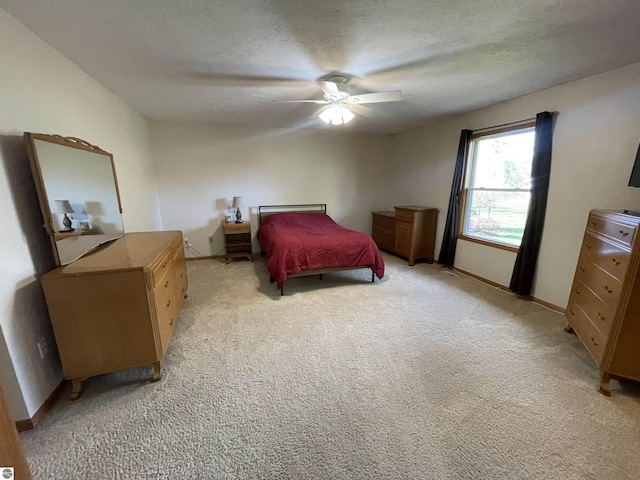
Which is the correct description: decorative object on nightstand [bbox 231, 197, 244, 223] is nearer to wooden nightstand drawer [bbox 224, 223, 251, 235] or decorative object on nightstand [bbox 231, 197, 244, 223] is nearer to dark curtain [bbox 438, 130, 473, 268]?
wooden nightstand drawer [bbox 224, 223, 251, 235]

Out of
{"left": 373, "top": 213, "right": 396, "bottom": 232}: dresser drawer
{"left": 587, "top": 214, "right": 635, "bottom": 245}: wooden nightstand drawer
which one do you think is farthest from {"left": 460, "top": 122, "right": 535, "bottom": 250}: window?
{"left": 373, "top": 213, "right": 396, "bottom": 232}: dresser drawer

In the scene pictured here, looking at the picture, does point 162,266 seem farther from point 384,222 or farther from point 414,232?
point 384,222

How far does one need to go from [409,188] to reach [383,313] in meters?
3.16

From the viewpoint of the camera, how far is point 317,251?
3.36 m

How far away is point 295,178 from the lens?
16.7 ft

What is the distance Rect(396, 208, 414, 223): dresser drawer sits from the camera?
4453 mm

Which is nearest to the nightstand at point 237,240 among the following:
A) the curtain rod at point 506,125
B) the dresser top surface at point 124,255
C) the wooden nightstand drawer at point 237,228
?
the wooden nightstand drawer at point 237,228

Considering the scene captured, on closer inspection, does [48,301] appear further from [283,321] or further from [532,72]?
[532,72]

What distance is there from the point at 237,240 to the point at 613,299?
460cm

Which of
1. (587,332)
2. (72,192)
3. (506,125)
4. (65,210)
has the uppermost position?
(506,125)

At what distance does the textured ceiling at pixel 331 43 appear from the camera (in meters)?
1.54

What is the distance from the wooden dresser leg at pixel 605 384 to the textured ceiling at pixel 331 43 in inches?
90.7

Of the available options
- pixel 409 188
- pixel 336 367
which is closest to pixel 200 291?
pixel 336 367

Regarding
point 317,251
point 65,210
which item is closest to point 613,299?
point 317,251
